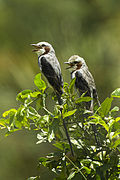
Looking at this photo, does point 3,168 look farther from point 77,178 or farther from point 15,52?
point 77,178

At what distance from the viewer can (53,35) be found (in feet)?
6.61

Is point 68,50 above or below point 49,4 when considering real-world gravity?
below

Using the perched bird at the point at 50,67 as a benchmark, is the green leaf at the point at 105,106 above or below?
below

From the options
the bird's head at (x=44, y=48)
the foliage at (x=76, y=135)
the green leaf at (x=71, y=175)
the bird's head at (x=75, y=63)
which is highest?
the bird's head at (x=44, y=48)

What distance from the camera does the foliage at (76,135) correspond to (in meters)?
0.81

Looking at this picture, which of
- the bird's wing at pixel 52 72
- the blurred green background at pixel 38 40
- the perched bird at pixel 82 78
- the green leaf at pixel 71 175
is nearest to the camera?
the green leaf at pixel 71 175

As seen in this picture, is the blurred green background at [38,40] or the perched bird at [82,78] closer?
the perched bird at [82,78]

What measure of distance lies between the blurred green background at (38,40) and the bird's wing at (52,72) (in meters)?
0.58

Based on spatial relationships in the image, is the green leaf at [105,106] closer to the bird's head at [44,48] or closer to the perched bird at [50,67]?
the perched bird at [50,67]

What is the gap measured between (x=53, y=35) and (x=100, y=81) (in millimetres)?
402

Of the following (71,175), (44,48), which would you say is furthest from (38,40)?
(71,175)

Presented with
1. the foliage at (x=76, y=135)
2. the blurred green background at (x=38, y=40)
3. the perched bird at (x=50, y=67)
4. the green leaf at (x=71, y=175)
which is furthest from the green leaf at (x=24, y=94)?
the blurred green background at (x=38, y=40)

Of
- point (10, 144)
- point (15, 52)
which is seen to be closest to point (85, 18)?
point (15, 52)

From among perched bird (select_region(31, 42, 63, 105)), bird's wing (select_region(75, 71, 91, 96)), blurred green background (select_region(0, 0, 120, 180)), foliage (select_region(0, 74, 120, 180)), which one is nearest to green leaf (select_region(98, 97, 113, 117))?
foliage (select_region(0, 74, 120, 180))
